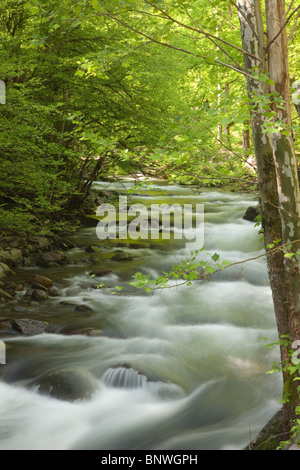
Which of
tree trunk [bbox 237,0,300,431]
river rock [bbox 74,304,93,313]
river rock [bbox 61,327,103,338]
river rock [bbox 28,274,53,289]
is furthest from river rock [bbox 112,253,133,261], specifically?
tree trunk [bbox 237,0,300,431]

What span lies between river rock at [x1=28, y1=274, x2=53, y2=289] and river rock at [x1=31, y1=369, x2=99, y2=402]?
3.21 m

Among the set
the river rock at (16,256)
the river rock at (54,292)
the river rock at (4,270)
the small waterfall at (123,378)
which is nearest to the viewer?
the small waterfall at (123,378)

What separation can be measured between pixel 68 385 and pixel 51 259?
16.3 feet

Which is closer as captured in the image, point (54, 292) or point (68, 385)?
point (68, 385)

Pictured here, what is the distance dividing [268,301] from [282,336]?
4879 millimetres

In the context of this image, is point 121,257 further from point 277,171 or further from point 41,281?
point 277,171

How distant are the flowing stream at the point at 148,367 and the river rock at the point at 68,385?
3cm

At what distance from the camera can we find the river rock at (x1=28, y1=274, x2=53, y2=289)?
8.52 m

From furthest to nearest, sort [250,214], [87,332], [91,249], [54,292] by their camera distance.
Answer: [250,214] < [91,249] < [54,292] < [87,332]

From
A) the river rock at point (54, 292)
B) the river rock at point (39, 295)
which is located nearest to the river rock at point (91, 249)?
the river rock at point (54, 292)

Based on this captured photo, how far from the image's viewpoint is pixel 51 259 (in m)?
9.94

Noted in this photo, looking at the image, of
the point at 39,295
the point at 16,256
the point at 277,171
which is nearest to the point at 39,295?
the point at 39,295

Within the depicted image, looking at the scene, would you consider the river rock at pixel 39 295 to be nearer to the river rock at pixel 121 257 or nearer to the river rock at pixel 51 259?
the river rock at pixel 51 259

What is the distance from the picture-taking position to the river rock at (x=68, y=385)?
5215 mm
